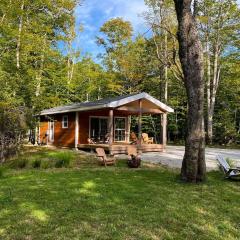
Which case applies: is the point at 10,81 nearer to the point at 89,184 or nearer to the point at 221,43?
the point at 89,184

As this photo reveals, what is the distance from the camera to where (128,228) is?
522 cm

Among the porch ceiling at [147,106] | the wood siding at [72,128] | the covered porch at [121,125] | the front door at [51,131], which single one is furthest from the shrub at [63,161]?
the front door at [51,131]


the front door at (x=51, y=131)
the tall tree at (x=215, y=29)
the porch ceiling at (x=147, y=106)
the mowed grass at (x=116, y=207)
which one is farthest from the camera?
the tall tree at (x=215, y=29)

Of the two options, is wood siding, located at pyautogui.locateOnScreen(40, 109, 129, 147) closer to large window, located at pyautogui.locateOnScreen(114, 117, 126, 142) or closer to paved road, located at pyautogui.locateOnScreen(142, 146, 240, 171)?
large window, located at pyautogui.locateOnScreen(114, 117, 126, 142)

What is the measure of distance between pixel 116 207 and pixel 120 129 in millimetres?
17956

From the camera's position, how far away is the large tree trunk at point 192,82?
8891mm

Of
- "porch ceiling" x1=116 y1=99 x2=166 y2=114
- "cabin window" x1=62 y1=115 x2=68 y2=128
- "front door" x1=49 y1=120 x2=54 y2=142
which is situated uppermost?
"porch ceiling" x1=116 y1=99 x2=166 y2=114

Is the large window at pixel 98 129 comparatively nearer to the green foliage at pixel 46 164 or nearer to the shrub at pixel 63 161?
the shrub at pixel 63 161

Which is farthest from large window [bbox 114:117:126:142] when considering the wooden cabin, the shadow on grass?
the shadow on grass

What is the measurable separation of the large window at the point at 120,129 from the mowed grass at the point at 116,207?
1402cm

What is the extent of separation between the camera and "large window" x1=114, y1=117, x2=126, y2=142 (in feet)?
79.4

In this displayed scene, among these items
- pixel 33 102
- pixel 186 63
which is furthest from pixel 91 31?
pixel 186 63

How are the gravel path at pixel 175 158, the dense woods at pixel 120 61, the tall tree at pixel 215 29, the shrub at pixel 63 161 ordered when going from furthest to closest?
the tall tree at pixel 215 29 → the dense woods at pixel 120 61 → the gravel path at pixel 175 158 → the shrub at pixel 63 161

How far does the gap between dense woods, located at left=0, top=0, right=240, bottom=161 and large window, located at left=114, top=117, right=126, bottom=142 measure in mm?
4450
